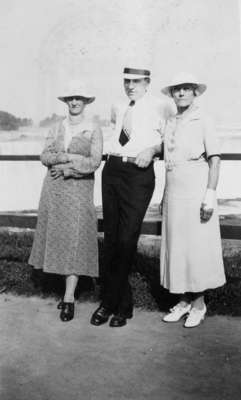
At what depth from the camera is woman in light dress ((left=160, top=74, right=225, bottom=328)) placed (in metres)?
3.41

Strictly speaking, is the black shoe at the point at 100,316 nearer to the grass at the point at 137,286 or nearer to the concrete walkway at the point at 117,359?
the concrete walkway at the point at 117,359

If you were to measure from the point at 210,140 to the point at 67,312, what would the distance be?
1647 mm

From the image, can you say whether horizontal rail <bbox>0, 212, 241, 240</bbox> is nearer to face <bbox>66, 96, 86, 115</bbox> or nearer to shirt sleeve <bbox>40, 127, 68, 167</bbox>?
shirt sleeve <bbox>40, 127, 68, 167</bbox>

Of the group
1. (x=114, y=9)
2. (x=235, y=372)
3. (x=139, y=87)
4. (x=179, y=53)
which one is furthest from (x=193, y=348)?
(x=114, y=9)

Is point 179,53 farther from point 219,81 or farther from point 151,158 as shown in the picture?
point 151,158

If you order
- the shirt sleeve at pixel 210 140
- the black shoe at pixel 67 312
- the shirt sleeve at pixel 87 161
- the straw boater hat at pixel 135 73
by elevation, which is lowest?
the black shoe at pixel 67 312

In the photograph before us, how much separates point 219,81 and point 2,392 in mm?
11898

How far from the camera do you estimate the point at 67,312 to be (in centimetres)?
385

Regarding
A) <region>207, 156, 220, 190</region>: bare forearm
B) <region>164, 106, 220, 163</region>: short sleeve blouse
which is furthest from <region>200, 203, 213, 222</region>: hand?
<region>164, 106, 220, 163</region>: short sleeve blouse

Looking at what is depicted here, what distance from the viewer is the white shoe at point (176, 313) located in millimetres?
3734

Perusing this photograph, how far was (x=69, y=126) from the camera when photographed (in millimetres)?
3896

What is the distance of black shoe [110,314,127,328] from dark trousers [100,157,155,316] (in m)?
0.05

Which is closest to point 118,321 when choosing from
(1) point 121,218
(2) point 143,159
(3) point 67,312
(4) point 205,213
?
(3) point 67,312

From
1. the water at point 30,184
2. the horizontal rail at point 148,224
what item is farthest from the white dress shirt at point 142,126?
the water at point 30,184
